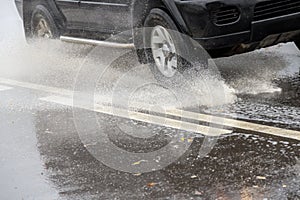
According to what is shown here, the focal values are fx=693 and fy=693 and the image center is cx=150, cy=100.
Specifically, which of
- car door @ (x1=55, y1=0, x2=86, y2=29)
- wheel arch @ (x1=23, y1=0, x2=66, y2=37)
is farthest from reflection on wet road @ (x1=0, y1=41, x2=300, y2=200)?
wheel arch @ (x1=23, y1=0, x2=66, y2=37)

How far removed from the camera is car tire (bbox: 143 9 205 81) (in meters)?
6.87

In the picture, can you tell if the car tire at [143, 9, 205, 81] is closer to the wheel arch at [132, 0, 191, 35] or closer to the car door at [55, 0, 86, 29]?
the wheel arch at [132, 0, 191, 35]

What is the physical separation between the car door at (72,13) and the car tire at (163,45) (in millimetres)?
1387

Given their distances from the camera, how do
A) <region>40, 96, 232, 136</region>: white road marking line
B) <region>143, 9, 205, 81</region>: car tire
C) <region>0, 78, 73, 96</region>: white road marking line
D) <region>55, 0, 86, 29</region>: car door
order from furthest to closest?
<region>55, 0, 86, 29</region>: car door < <region>0, 78, 73, 96</region>: white road marking line < <region>143, 9, 205, 81</region>: car tire < <region>40, 96, 232, 136</region>: white road marking line

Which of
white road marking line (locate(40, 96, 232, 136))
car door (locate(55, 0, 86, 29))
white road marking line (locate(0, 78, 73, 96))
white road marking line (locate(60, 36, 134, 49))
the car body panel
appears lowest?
white road marking line (locate(0, 78, 73, 96))

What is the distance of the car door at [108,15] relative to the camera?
25.0 feet

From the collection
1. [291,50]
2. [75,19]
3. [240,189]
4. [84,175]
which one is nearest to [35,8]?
[75,19]

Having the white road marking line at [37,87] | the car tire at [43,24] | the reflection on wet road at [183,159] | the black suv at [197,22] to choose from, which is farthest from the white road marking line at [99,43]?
the reflection on wet road at [183,159]

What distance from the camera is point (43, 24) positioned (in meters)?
9.98

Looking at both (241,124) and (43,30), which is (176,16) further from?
(43,30)

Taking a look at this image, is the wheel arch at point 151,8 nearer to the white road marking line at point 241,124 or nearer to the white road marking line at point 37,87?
the white road marking line at point 241,124

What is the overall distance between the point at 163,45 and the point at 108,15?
0.98 meters

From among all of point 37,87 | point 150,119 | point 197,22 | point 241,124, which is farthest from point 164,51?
point 37,87

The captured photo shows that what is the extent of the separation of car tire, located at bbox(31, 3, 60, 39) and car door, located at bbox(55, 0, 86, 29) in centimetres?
46
